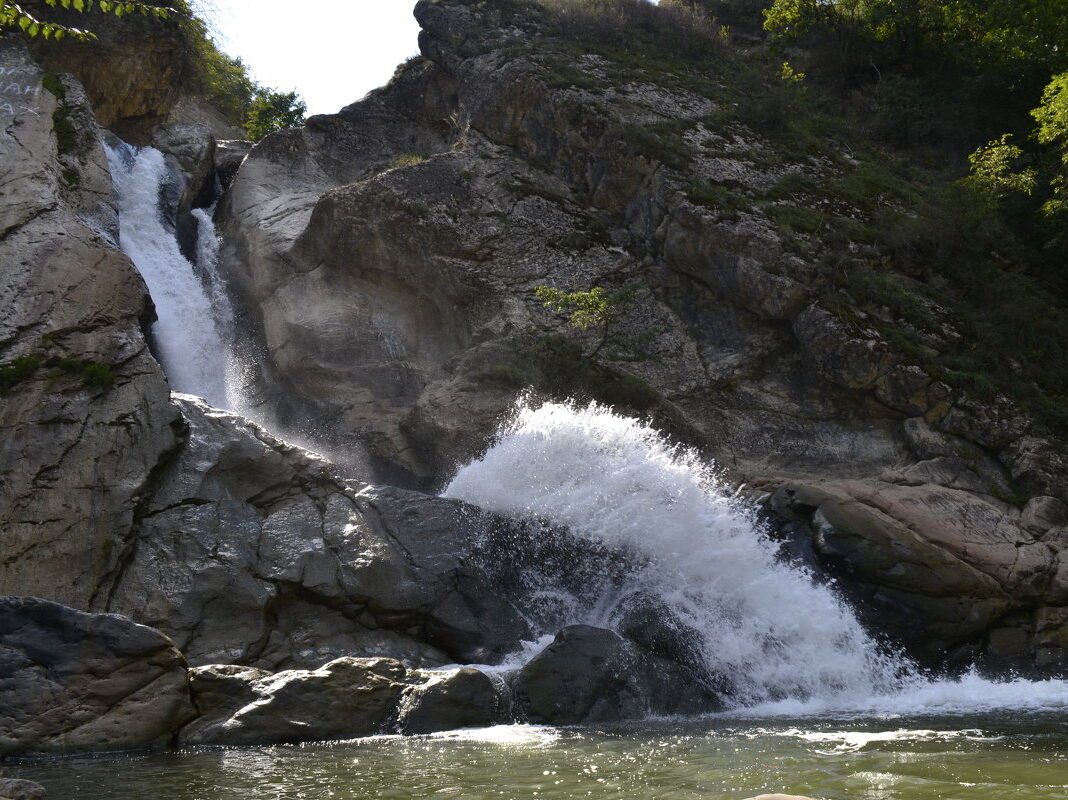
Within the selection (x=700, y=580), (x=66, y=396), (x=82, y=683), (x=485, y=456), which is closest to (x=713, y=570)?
(x=700, y=580)

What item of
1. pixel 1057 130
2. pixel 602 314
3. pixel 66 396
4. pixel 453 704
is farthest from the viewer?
pixel 602 314

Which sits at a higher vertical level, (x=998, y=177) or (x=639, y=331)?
(x=998, y=177)

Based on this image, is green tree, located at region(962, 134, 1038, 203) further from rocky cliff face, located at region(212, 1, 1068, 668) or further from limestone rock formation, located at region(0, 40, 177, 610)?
limestone rock formation, located at region(0, 40, 177, 610)

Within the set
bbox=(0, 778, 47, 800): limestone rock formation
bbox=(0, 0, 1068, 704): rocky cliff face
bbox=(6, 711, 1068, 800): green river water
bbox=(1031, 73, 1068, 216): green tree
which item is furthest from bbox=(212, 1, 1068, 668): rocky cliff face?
bbox=(0, 778, 47, 800): limestone rock formation

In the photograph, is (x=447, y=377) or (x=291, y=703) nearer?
(x=291, y=703)

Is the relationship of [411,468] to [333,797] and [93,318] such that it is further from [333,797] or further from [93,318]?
[333,797]

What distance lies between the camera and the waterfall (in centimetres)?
1819

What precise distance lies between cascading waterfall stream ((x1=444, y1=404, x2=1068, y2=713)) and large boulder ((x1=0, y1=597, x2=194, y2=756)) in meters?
5.29

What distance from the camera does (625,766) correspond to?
6.18m

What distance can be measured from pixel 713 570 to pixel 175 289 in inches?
519

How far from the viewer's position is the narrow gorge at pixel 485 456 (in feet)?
28.1

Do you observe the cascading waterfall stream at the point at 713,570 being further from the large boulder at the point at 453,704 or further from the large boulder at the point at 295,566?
the large boulder at the point at 453,704

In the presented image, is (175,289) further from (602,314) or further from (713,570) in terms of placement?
(713,570)

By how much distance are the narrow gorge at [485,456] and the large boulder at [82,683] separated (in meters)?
0.02
